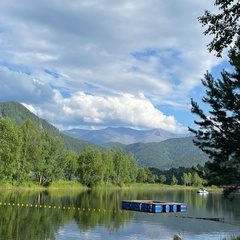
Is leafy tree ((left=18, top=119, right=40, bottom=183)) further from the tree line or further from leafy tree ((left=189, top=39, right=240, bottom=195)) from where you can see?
leafy tree ((left=189, top=39, right=240, bottom=195))

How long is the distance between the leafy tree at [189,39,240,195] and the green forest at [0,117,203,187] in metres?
45.6

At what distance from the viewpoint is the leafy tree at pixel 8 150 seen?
314 ft

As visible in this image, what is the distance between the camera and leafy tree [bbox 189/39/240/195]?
79.4 ft

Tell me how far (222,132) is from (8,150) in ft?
266

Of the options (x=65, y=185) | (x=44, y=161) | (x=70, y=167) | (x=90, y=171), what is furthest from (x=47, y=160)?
(x=90, y=171)

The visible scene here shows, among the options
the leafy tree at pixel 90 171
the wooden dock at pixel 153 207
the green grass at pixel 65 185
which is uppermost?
the leafy tree at pixel 90 171

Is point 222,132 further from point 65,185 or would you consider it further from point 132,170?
point 132,170

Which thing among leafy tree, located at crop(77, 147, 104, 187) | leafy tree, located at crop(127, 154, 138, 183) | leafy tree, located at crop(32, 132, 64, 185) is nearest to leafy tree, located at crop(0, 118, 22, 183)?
leafy tree, located at crop(32, 132, 64, 185)

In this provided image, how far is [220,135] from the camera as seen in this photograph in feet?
82.4

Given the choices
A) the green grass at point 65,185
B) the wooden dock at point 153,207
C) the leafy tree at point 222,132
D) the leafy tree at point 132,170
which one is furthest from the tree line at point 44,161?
the leafy tree at point 222,132

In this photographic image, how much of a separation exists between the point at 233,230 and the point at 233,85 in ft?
84.8

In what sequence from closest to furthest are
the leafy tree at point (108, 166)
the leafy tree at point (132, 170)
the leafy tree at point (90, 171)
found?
the leafy tree at point (90, 171) → the leafy tree at point (108, 166) → the leafy tree at point (132, 170)

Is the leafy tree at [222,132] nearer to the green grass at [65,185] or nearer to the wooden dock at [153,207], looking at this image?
the wooden dock at [153,207]

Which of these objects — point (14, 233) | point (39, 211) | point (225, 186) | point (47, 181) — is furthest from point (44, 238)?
point (47, 181)
